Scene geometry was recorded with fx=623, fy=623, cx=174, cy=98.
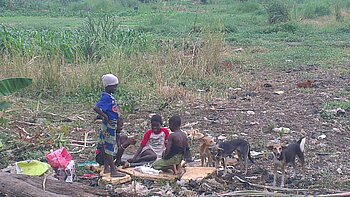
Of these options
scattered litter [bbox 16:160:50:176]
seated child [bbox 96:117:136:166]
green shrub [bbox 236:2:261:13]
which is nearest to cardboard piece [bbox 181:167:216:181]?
seated child [bbox 96:117:136:166]

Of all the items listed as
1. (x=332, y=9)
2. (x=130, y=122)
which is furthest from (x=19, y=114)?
(x=332, y=9)

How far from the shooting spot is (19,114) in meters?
7.89

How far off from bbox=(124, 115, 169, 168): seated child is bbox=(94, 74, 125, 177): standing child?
1.37 feet

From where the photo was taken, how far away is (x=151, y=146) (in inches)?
233

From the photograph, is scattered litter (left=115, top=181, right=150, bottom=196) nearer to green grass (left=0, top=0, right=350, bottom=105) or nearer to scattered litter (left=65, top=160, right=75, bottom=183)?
scattered litter (left=65, top=160, right=75, bottom=183)

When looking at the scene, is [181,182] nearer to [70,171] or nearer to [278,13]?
[70,171]

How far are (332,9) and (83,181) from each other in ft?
66.7

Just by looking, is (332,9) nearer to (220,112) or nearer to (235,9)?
(235,9)

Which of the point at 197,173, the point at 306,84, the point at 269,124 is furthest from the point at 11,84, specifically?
the point at 306,84

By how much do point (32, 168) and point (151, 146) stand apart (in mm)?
1135

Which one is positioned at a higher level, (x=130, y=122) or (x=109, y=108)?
(x=109, y=108)

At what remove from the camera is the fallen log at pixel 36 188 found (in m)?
4.38

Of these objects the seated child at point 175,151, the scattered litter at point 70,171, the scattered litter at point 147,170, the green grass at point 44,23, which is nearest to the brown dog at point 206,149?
the seated child at point 175,151

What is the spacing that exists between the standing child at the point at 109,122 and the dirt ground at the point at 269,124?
1.39 feet
